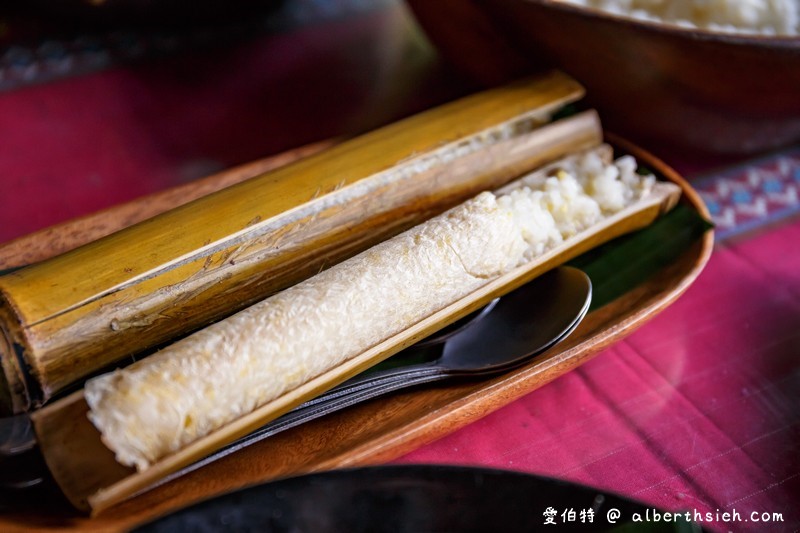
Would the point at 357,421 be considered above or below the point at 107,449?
below

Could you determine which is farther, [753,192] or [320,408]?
[753,192]

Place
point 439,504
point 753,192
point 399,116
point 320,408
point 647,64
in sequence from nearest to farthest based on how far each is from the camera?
point 439,504 < point 320,408 < point 647,64 < point 753,192 < point 399,116

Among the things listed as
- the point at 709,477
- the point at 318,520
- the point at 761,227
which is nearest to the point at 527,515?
the point at 318,520

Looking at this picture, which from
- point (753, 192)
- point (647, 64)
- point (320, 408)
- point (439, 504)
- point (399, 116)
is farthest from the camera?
point (399, 116)

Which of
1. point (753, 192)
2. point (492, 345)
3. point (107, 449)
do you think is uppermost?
point (107, 449)

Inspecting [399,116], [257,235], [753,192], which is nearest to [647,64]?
[753,192]

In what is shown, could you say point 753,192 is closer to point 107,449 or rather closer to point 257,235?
point 257,235

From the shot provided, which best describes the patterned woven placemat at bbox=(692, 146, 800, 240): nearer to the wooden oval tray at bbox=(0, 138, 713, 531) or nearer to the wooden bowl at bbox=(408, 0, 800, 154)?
the wooden bowl at bbox=(408, 0, 800, 154)

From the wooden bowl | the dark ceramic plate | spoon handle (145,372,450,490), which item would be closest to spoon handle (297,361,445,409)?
spoon handle (145,372,450,490)

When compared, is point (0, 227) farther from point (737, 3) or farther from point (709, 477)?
point (737, 3)
